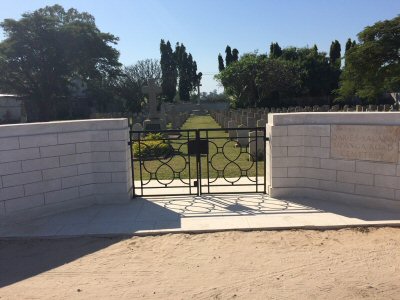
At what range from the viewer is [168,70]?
190 feet

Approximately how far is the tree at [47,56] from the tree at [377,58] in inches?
943

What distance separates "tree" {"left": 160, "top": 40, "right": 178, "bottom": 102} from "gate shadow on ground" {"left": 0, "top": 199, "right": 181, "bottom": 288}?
51819 millimetres

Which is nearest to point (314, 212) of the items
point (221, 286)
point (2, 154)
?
point (221, 286)

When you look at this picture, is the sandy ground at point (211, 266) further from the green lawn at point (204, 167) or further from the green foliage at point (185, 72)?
the green foliage at point (185, 72)

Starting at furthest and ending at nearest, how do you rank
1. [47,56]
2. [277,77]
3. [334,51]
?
[334,51], [277,77], [47,56]

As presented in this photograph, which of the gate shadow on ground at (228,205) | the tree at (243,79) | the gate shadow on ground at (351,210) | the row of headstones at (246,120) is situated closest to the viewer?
the gate shadow on ground at (351,210)

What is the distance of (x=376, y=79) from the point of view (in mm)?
28188

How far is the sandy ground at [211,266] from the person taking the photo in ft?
11.1

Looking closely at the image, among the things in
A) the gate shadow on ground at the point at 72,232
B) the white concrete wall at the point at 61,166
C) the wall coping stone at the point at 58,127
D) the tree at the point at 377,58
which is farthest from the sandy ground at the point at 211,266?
the tree at the point at 377,58

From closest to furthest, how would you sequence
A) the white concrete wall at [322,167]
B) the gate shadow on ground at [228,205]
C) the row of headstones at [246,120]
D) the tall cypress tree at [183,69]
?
the white concrete wall at [322,167], the gate shadow on ground at [228,205], the row of headstones at [246,120], the tall cypress tree at [183,69]

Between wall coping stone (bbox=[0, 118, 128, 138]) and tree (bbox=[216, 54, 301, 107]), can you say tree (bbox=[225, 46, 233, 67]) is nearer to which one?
tree (bbox=[216, 54, 301, 107])

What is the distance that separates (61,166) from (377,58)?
27.3m

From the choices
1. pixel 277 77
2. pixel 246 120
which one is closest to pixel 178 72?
pixel 277 77

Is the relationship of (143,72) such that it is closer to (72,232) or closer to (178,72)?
(178,72)
